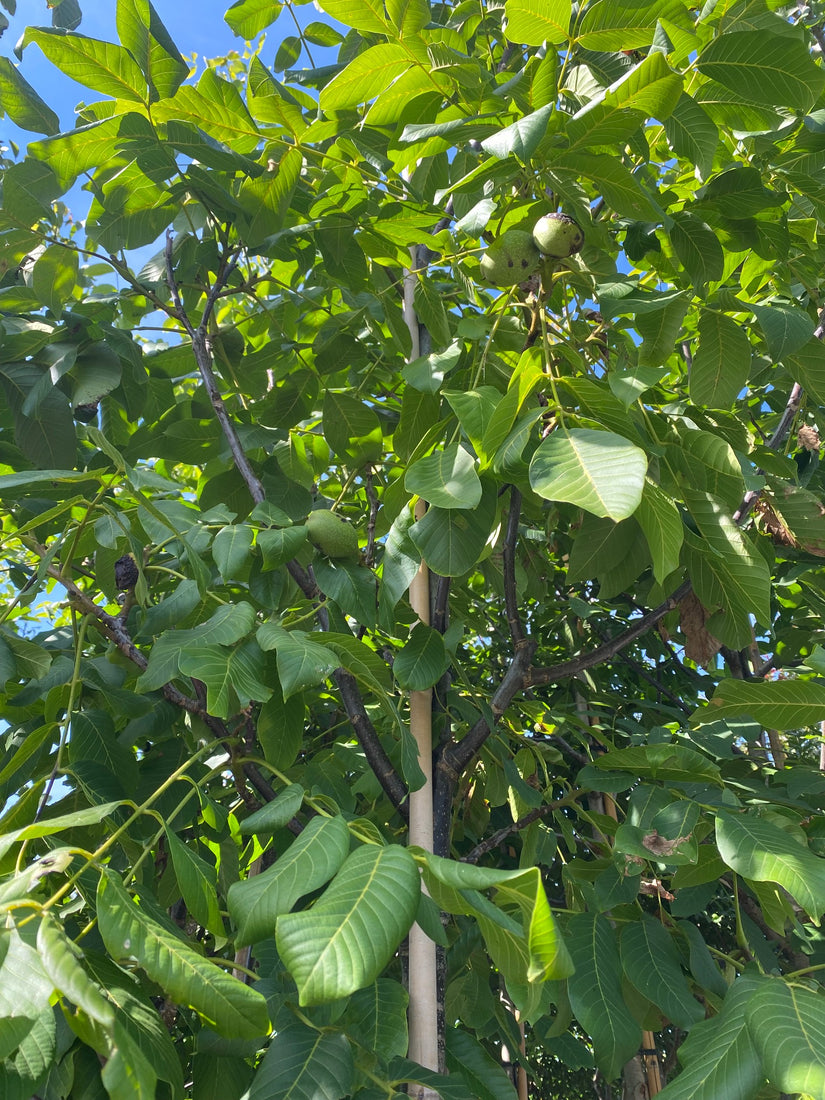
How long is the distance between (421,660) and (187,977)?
2.08 feet

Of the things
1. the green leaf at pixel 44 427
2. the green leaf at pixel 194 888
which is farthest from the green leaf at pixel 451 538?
the green leaf at pixel 44 427

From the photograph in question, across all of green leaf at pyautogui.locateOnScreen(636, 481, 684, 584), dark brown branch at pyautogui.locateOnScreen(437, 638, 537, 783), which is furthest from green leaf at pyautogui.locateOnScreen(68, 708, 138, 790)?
green leaf at pyautogui.locateOnScreen(636, 481, 684, 584)

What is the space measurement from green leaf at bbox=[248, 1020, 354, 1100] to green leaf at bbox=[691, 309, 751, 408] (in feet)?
3.56

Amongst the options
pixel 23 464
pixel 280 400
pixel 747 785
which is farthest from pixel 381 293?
pixel 747 785

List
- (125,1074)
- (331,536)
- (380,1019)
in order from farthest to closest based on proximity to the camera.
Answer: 1. (331,536)
2. (380,1019)
3. (125,1074)

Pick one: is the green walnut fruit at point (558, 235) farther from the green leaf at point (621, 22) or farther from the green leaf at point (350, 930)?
the green leaf at point (350, 930)

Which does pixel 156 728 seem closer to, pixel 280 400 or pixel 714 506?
pixel 280 400

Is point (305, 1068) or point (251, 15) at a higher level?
point (251, 15)

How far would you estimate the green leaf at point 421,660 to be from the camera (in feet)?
4.21

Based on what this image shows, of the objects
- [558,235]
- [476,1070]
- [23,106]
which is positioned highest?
[23,106]

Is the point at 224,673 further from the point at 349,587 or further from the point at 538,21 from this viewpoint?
the point at 538,21

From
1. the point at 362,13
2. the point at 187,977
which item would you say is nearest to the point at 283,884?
the point at 187,977

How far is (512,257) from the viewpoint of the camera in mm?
1290

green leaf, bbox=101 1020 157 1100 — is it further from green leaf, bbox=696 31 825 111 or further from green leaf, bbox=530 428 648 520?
green leaf, bbox=696 31 825 111
